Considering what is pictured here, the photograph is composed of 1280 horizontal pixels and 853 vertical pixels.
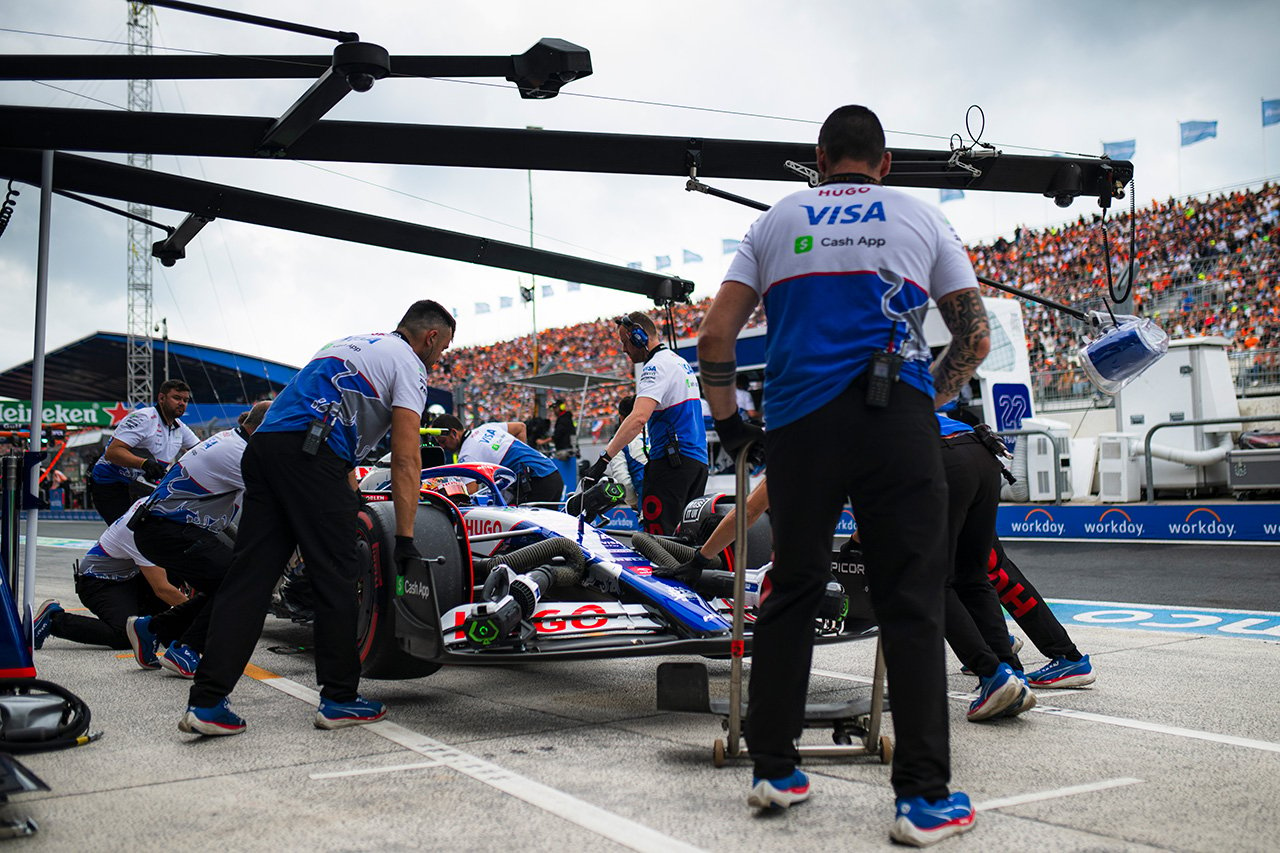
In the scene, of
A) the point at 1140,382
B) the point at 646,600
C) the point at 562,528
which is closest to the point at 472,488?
the point at 562,528

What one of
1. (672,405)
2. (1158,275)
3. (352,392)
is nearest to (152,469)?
(672,405)

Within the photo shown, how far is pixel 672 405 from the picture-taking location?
6.06 metres

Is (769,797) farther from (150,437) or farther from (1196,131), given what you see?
(1196,131)

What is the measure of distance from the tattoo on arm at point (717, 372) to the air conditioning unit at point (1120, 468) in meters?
11.4

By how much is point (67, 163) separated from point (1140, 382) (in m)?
14.3

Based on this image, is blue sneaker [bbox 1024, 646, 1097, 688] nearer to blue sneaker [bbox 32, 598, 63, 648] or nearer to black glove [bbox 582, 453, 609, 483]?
black glove [bbox 582, 453, 609, 483]

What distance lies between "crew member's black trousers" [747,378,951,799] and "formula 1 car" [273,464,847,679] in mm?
794

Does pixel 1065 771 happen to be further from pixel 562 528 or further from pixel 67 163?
pixel 67 163

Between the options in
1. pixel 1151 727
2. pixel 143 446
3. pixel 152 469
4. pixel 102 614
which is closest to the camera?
pixel 1151 727

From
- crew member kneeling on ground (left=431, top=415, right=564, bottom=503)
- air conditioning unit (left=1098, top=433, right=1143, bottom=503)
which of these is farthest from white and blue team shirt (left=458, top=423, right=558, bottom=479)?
air conditioning unit (left=1098, top=433, right=1143, bottom=503)

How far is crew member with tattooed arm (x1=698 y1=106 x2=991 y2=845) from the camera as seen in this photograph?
2.61 meters

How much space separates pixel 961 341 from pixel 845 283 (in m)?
0.42

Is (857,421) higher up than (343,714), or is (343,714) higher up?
(857,421)

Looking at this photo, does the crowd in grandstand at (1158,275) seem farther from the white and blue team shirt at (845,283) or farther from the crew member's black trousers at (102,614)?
the white and blue team shirt at (845,283)
